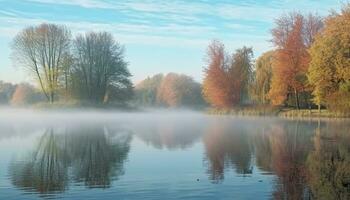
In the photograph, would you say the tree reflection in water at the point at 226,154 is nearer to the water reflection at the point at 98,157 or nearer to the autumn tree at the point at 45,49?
the water reflection at the point at 98,157

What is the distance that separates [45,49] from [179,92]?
37.1 m

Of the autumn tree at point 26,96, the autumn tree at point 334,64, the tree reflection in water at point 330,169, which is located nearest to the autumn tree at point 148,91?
the autumn tree at point 26,96

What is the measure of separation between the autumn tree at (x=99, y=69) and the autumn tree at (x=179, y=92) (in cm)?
2866

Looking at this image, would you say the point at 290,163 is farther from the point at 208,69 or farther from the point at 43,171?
the point at 208,69

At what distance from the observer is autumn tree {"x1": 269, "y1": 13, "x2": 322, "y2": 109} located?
2466 inches

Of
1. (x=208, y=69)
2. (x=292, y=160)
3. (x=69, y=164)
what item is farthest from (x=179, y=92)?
(x=69, y=164)

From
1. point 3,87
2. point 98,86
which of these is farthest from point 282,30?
point 3,87

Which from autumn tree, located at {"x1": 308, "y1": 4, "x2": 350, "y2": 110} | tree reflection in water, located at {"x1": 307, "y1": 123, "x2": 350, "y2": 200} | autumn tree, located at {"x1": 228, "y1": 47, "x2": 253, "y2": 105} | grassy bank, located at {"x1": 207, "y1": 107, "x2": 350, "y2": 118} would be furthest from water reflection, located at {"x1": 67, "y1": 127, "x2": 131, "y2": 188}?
autumn tree, located at {"x1": 228, "y1": 47, "x2": 253, "y2": 105}

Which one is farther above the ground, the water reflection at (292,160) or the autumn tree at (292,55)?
the autumn tree at (292,55)

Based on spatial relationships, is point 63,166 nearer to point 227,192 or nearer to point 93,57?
point 227,192

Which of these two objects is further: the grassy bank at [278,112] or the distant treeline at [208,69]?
the distant treeline at [208,69]

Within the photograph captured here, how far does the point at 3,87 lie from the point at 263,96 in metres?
59.9

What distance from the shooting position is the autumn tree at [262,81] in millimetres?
68812

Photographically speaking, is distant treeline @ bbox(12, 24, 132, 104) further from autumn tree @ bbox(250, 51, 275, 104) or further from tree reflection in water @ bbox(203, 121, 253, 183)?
tree reflection in water @ bbox(203, 121, 253, 183)
